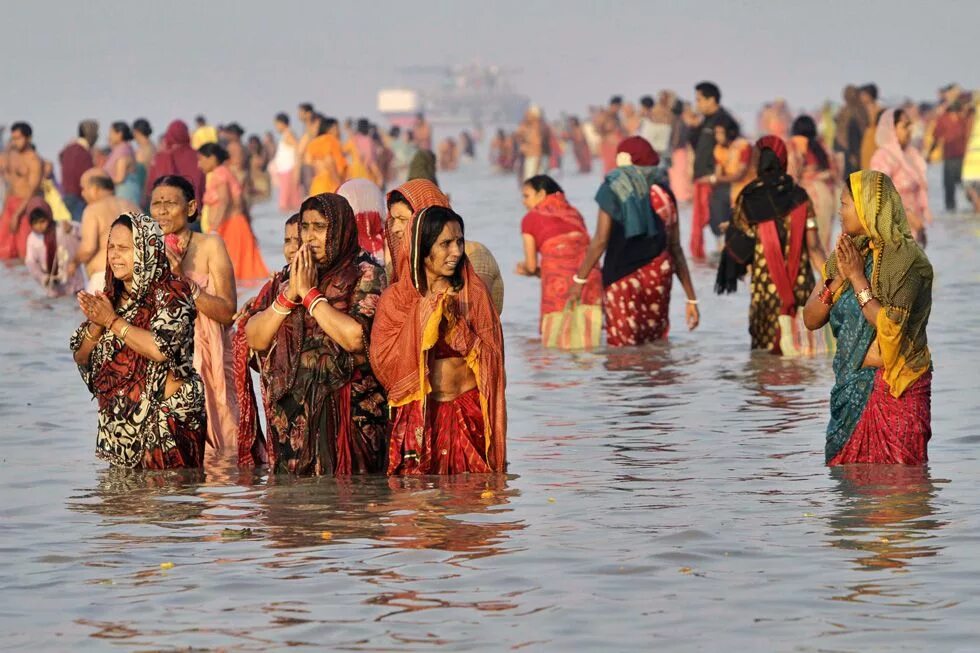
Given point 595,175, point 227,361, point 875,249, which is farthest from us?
point 595,175

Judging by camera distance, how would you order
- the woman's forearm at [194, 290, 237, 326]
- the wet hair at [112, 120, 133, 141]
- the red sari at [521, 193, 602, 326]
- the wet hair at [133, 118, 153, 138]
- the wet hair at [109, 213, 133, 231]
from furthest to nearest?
the wet hair at [133, 118, 153, 138]
the wet hair at [112, 120, 133, 141]
the red sari at [521, 193, 602, 326]
the woman's forearm at [194, 290, 237, 326]
the wet hair at [109, 213, 133, 231]

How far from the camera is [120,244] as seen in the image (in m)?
7.77

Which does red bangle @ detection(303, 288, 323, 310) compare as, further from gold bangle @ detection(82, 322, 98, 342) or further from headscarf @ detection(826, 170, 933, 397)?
headscarf @ detection(826, 170, 933, 397)

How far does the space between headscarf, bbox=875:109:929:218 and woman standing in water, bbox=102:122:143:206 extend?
7404 mm

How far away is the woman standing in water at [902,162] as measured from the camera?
58.3 feet

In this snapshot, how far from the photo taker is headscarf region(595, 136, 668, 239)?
42.2ft

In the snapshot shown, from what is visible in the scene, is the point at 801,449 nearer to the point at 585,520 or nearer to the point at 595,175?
the point at 585,520

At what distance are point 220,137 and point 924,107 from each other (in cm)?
2778

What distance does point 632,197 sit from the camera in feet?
42.3

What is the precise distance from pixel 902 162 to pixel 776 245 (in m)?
6.29

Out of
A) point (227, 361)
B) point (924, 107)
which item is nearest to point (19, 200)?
point (227, 361)

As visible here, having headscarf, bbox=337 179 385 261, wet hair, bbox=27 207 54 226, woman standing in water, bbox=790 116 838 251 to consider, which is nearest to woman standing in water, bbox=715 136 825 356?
woman standing in water, bbox=790 116 838 251

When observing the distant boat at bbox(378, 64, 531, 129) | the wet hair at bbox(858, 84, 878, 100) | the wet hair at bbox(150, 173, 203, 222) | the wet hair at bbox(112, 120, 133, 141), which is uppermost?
the distant boat at bbox(378, 64, 531, 129)

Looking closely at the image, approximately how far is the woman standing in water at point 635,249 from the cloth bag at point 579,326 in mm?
87
